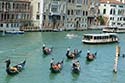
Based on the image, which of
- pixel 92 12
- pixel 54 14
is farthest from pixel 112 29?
pixel 54 14

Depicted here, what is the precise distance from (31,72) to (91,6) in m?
28.9

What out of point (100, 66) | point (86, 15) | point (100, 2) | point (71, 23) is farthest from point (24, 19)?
point (100, 66)

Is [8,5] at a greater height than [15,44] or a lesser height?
greater

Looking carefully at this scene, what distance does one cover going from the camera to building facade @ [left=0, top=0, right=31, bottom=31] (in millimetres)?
34969

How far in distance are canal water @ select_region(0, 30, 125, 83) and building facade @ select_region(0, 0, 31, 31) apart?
3807 millimetres

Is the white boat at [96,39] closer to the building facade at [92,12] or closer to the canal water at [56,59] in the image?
the canal water at [56,59]

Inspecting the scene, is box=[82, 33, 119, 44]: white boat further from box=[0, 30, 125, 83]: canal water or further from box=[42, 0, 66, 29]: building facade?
box=[42, 0, 66, 29]: building facade

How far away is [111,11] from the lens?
48.9 m

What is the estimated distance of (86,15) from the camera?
45.5m

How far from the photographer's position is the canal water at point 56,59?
17.4 m

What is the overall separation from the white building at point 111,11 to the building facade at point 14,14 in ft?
43.2

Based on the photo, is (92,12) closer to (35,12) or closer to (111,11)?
(111,11)

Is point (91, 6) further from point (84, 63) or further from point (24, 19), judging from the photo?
point (84, 63)

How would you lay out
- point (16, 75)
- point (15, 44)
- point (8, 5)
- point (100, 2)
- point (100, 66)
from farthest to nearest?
point (100, 2), point (8, 5), point (15, 44), point (100, 66), point (16, 75)
